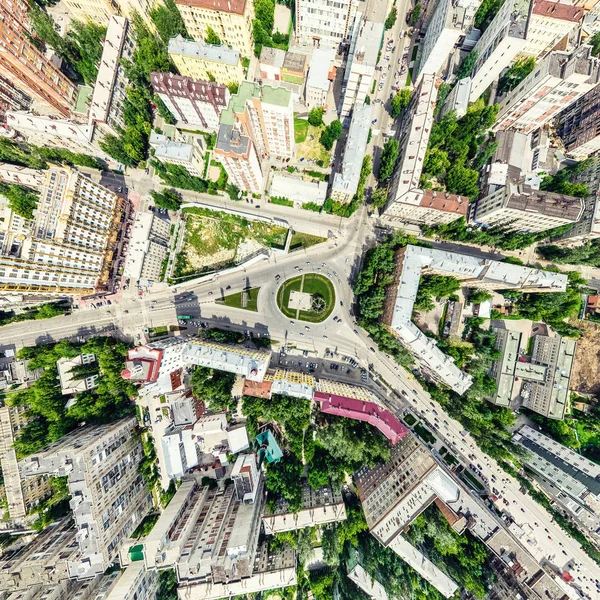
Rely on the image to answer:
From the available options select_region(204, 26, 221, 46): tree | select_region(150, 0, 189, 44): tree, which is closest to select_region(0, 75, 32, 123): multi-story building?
select_region(150, 0, 189, 44): tree

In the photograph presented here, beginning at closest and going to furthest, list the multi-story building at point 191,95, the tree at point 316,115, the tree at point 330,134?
the multi-story building at point 191,95 → the tree at point 330,134 → the tree at point 316,115

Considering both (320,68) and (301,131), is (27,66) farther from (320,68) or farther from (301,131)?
(320,68)

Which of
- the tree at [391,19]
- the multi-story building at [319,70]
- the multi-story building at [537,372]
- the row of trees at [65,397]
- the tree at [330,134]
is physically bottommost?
the row of trees at [65,397]

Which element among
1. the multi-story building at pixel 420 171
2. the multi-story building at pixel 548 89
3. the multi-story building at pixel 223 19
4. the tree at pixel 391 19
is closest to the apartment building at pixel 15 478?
the multi-story building at pixel 223 19

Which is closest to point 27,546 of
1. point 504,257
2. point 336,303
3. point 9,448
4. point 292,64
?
point 9,448

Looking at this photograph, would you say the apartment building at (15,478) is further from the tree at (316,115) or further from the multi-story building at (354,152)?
the tree at (316,115)

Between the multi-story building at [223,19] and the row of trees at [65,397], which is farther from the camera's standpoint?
the row of trees at [65,397]

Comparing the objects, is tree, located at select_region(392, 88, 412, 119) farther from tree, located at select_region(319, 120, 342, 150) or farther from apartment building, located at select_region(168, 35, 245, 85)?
apartment building, located at select_region(168, 35, 245, 85)

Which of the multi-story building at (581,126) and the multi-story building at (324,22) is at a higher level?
the multi-story building at (324,22)
